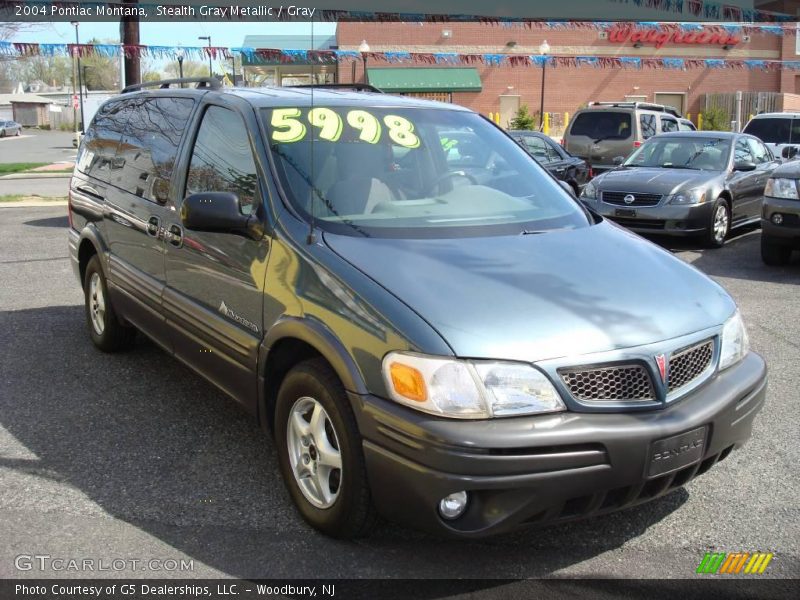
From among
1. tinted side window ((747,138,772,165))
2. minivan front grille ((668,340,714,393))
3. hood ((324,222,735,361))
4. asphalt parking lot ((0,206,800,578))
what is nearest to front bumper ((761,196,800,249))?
tinted side window ((747,138,772,165))

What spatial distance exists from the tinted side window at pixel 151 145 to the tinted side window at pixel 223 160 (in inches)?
9.7

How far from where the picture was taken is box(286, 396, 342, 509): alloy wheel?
127 inches

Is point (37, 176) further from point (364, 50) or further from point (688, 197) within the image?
point (688, 197)

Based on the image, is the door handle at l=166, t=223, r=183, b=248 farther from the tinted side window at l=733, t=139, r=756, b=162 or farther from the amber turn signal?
the tinted side window at l=733, t=139, r=756, b=162

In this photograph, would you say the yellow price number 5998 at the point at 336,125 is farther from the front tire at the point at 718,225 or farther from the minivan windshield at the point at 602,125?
the minivan windshield at the point at 602,125

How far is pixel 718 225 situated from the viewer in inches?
435

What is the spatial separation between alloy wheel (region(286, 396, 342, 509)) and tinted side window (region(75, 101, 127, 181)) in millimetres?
2959

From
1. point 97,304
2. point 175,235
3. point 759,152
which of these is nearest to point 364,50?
point 759,152

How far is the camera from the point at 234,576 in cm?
306

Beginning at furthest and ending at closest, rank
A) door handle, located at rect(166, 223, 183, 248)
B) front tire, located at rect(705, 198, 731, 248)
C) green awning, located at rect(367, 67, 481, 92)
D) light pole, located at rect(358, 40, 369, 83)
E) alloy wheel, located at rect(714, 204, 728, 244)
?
green awning, located at rect(367, 67, 481, 92) < light pole, located at rect(358, 40, 369, 83) < alloy wheel, located at rect(714, 204, 728, 244) < front tire, located at rect(705, 198, 731, 248) < door handle, located at rect(166, 223, 183, 248)

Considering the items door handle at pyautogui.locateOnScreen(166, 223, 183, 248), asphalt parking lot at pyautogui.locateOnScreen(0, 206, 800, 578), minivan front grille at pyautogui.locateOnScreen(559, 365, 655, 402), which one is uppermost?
door handle at pyautogui.locateOnScreen(166, 223, 183, 248)

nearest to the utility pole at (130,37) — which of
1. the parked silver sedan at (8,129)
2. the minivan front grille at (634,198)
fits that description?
the minivan front grille at (634,198)

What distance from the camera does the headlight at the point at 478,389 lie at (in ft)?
9.18

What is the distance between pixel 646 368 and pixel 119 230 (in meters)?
3.56
